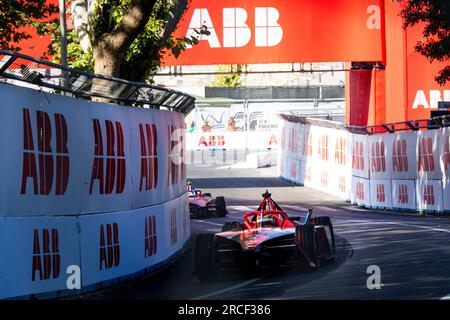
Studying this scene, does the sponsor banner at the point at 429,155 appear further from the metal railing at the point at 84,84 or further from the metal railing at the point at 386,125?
the metal railing at the point at 84,84

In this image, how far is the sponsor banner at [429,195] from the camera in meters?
30.6

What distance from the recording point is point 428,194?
31.3 meters

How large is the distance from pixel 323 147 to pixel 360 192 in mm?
7452

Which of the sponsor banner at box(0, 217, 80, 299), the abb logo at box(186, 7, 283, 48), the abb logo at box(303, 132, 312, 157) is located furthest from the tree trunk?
the abb logo at box(303, 132, 312, 157)

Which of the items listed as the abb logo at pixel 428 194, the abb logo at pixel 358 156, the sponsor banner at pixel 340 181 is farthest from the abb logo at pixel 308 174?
the abb logo at pixel 428 194

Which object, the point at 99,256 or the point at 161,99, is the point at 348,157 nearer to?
the point at 161,99

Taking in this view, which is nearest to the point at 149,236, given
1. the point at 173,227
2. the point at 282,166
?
the point at 173,227

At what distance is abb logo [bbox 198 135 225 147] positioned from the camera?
2817 inches

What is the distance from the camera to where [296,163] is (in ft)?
167

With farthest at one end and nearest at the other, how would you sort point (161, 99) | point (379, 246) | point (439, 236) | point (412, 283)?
A: point (439, 236)
point (379, 246)
point (161, 99)
point (412, 283)

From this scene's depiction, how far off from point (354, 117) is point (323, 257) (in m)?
31.6

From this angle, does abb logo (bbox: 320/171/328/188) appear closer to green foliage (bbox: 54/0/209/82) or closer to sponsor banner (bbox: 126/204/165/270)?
green foliage (bbox: 54/0/209/82)

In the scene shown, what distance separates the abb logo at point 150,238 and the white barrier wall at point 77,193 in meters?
0.02

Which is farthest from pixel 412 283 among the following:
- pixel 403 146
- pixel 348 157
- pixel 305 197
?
pixel 305 197
